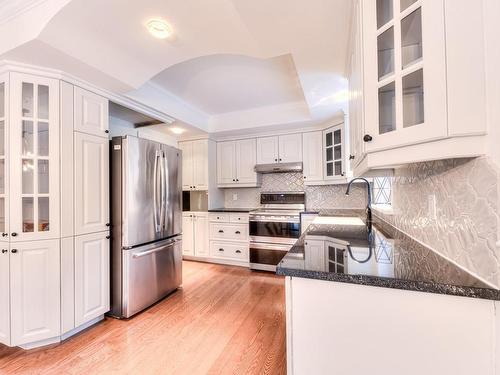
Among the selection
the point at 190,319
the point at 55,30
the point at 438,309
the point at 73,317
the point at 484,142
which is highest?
the point at 55,30

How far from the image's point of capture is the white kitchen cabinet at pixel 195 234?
4129 millimetres

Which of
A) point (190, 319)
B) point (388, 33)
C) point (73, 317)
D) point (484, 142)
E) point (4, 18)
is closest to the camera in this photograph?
point (484, 142)

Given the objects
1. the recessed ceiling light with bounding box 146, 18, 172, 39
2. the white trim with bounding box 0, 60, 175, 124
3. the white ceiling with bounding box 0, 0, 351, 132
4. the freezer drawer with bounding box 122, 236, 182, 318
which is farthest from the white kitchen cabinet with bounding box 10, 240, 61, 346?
the recessed ceiling light with bounding box 146, 18, 172, 39

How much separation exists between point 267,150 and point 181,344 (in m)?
2.98

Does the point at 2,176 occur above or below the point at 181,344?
above

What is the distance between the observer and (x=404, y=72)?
2.69 feet

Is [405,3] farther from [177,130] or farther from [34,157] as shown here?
[177,130]

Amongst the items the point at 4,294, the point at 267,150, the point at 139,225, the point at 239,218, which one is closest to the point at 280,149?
the point at 267,150

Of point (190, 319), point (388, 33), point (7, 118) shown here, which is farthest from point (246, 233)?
point (388, 33)

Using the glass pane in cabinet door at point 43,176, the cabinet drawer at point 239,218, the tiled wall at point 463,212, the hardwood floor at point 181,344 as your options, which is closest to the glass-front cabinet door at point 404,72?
the tiled wall at point 463,212

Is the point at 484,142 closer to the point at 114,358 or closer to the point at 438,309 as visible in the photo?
the point at 438,309

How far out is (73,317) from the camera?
2.01 meters

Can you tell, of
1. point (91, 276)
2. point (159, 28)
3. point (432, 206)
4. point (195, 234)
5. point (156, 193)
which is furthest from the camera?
point (195, 234)

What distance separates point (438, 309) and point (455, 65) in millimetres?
747
